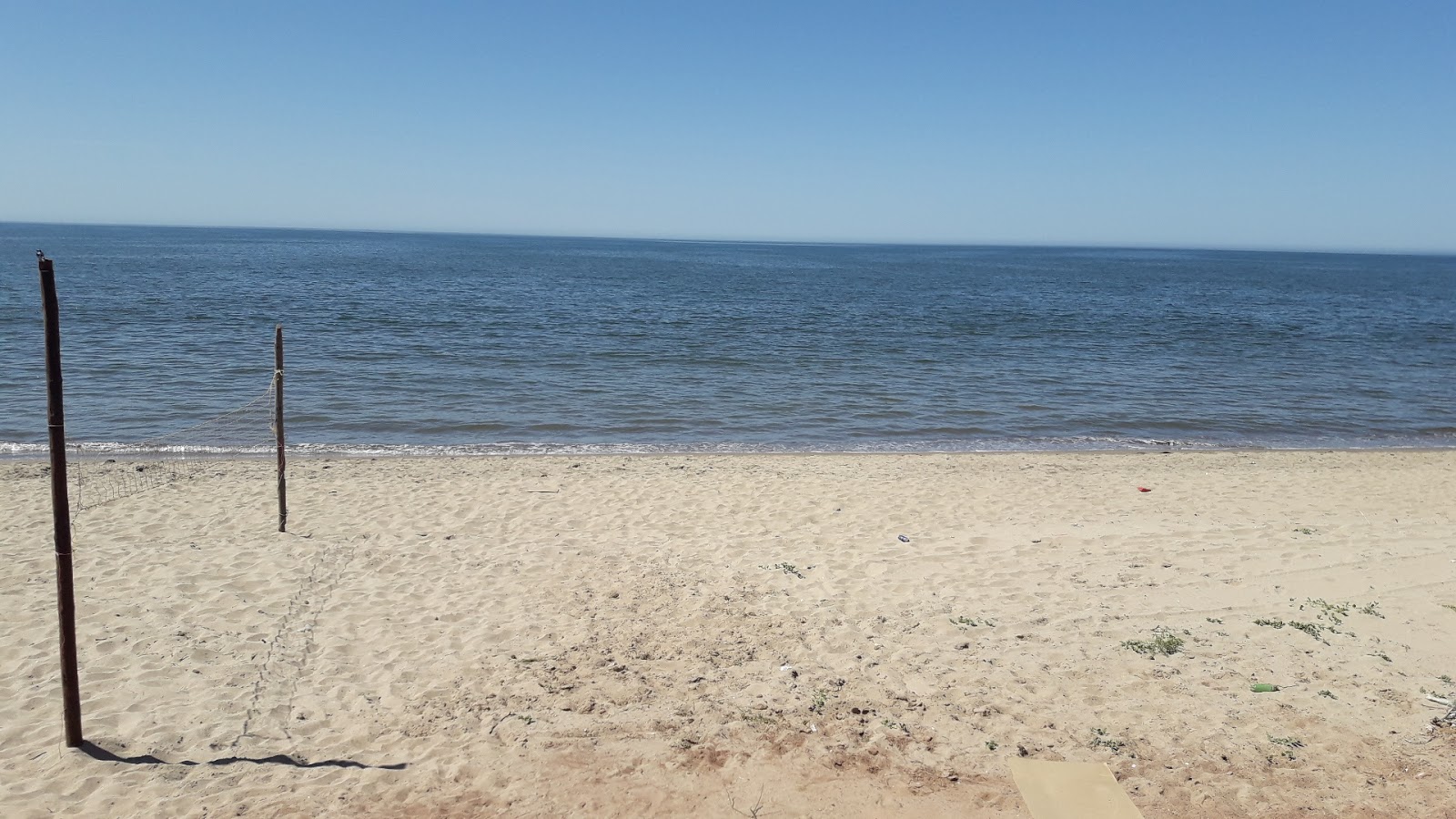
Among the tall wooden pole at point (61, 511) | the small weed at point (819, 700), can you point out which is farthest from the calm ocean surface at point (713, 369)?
the tall wooden pole at point (61, 511)

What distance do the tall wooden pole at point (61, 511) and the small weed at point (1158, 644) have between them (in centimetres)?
748

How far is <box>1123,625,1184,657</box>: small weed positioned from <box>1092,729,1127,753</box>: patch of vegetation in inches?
56.6

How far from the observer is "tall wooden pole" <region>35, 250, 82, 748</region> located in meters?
4.71

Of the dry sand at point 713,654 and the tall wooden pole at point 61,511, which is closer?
the tall wooden pole at point 61,511

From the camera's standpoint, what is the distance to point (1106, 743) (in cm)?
575

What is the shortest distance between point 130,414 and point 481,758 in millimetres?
15593

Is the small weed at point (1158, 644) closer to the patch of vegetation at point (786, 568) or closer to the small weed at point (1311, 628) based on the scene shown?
the small weed at point (1311, 628)

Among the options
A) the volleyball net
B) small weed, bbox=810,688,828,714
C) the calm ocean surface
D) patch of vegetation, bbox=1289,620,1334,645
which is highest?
the calm ocean surface

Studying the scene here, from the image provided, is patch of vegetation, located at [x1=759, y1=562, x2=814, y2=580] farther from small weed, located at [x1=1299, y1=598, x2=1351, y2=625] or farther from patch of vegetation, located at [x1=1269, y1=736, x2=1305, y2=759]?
small weed, located at [x1=1299, y1=598, x2=1351, y2=625]

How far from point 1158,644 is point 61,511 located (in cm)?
785

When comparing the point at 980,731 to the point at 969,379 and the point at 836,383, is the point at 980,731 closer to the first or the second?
the point at 836,383

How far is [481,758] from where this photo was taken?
5555 mm

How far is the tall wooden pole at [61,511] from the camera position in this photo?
471 cm

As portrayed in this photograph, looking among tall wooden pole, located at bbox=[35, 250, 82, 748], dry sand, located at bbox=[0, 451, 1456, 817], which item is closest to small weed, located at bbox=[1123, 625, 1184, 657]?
dry sand, located at bbox=[0, 451, 1456, 817]
